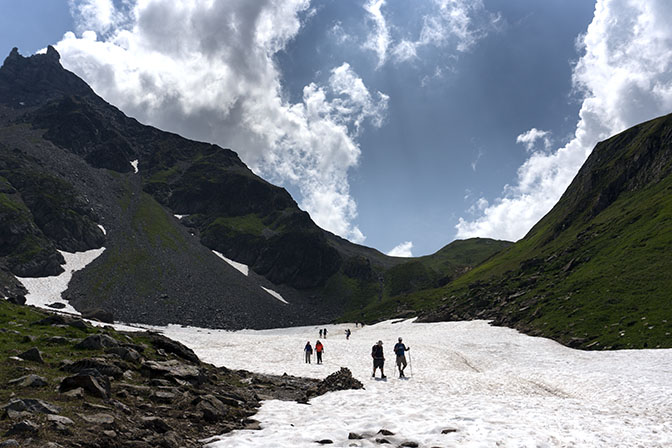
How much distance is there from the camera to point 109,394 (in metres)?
14.6

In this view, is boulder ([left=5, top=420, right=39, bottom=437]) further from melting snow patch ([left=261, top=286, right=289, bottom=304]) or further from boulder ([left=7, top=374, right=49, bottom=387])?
melting snow patch ([left=261, top=286, right=289, bottom=304])

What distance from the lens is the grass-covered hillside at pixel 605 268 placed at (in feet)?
160

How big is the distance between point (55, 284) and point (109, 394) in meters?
141

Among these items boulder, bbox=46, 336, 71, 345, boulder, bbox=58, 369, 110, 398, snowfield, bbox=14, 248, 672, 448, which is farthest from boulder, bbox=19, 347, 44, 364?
snowfield, bbox=14, 248, 672, 448

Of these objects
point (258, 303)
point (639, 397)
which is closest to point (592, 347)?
point (639, 397)

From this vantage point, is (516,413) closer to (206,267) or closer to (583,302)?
(583,302)

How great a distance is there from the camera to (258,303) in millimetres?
154250

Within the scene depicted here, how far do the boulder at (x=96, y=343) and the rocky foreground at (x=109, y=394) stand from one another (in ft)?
0.19

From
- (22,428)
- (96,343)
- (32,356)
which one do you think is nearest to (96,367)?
(32,356)

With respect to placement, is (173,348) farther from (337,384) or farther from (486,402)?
(486,402)

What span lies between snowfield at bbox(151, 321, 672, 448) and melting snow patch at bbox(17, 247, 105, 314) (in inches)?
3742

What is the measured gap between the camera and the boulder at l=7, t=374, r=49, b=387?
1426 cm

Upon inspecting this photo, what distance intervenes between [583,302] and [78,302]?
133987mm

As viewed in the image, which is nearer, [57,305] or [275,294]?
[57,305]
